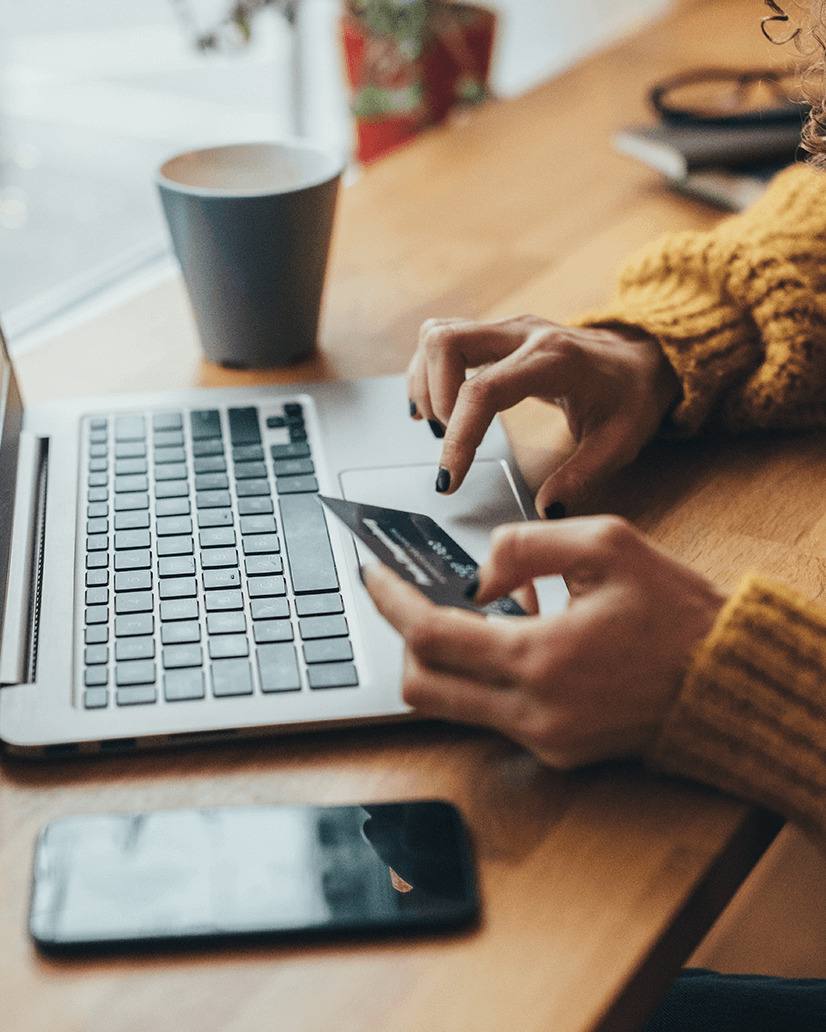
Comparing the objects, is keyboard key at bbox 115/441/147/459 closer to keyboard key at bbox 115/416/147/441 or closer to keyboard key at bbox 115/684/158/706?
keyboard key at bbox 115/416/147/441

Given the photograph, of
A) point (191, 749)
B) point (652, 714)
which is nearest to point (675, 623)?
point (652, 714)

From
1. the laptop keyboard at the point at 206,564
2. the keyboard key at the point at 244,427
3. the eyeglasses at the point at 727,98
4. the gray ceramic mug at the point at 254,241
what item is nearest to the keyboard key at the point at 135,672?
the laptop keyboard at the point at 206,564

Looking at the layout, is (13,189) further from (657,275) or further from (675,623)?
(675,623)

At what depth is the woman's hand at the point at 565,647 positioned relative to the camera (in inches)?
16.0

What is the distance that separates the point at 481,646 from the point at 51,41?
1.63m

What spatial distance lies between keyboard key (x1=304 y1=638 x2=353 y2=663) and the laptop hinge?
0.13 metres

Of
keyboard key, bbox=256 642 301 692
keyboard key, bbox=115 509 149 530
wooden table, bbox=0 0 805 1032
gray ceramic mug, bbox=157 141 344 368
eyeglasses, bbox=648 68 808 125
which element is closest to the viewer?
wooden table, bbox=0 0 805 1032

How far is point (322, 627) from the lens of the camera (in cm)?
48

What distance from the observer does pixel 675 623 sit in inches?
16.7

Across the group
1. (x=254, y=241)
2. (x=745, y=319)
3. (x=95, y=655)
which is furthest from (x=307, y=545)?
(x=745, y=319)

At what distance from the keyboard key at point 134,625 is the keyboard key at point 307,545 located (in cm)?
7

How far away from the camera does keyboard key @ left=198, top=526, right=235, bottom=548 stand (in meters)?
0.54

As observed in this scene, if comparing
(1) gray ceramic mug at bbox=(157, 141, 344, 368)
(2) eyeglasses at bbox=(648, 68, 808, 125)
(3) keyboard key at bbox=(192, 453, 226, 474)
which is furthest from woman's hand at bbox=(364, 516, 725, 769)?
(2) eyeglasses at bbox=(648, 68, 808, 125)

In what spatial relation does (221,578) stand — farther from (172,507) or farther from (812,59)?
(812,59)
